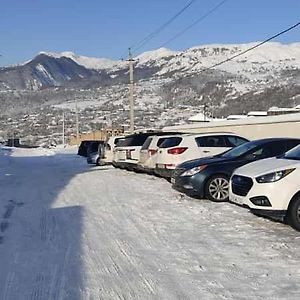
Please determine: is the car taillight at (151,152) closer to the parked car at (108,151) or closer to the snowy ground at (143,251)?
the snowy ground at (143,251)

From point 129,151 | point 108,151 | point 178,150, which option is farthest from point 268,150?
point 108,151

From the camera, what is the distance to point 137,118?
110 metres

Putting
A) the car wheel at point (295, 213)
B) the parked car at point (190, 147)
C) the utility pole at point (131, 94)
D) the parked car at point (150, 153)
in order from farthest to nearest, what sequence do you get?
the utility pole at point (131, 94) < the parked car at point (150, 153) < the parked car at point (190, 147) < the car wheel at point (295, 213)

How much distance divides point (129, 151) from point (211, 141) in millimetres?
6241

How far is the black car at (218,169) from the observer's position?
1291cm

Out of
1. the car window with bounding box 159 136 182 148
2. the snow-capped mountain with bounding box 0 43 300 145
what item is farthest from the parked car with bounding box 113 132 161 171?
the snow-capped mountain with bounding box 0 43 300 145

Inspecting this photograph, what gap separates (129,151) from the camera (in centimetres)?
2270

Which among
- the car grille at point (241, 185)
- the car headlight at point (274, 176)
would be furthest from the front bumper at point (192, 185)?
the car headlight at point (274, 176)

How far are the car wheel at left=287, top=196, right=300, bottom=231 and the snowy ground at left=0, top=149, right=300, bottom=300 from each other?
14 cm

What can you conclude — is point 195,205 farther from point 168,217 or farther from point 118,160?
point 118,160

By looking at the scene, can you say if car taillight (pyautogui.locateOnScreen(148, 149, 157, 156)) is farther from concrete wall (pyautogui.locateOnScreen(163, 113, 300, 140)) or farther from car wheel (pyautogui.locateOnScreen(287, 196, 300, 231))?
car wheel (pyautogui.locateOnScreen(287, 196, 300, 231))

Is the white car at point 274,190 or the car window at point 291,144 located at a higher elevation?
the car window at point 291,144

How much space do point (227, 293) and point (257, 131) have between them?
2009 cm

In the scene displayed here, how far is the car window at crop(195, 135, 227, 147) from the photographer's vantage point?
55.3 ft
